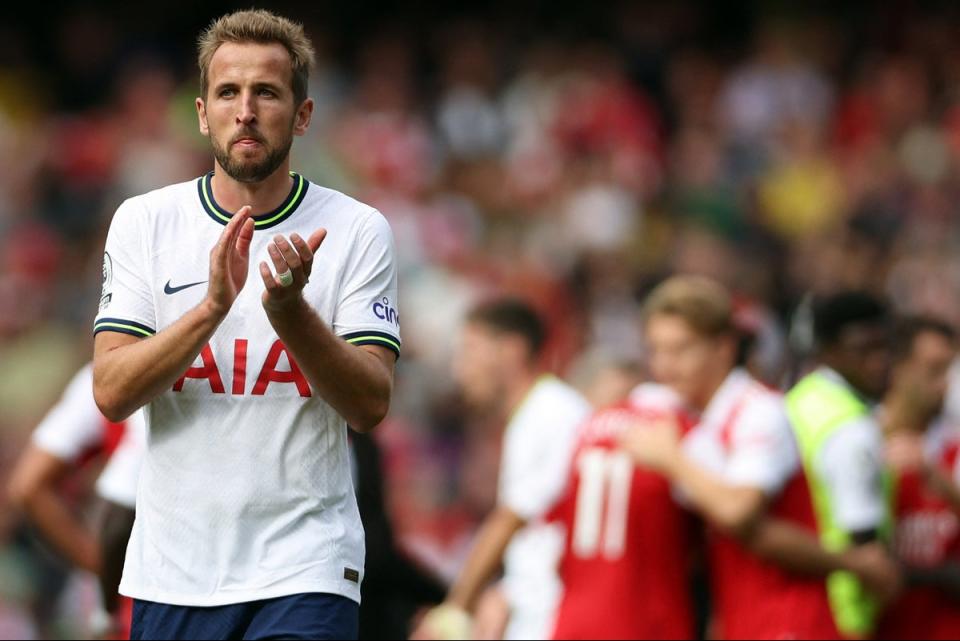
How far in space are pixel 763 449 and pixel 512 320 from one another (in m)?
1.96

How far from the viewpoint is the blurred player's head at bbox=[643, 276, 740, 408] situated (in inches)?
267

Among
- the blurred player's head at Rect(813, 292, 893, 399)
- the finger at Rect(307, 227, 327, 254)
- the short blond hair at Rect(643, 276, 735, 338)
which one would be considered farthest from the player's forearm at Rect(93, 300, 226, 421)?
the blurred player's head at Rect(813, 292, 893, 399)

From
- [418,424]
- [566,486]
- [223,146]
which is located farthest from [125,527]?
[418,424]

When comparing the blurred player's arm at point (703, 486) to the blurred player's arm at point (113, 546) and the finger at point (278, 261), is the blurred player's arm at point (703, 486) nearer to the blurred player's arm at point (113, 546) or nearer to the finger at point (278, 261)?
the blurred player's arm at point (113, 546)

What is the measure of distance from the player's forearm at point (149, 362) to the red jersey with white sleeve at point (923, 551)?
4001 millimetres

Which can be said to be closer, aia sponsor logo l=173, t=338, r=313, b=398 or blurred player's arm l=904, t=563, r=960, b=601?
aia sponsor logo l=173, t=338, r=313, b=398

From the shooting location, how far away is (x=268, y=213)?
473 centimetres

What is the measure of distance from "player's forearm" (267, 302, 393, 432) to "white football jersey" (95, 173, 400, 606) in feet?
0.54

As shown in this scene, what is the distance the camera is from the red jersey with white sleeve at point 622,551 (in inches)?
257

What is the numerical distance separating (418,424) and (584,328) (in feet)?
6.71

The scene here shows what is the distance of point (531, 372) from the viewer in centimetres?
800

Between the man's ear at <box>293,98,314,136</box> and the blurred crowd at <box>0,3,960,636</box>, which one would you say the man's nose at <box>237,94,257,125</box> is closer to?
the man's ear at <box>293,98,314,136</box>

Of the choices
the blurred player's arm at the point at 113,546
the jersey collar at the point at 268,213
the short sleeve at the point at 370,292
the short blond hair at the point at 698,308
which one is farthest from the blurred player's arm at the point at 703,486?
the jersey collar at the point at 268,213

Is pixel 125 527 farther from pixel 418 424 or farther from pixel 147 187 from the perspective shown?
pixel 147 187
